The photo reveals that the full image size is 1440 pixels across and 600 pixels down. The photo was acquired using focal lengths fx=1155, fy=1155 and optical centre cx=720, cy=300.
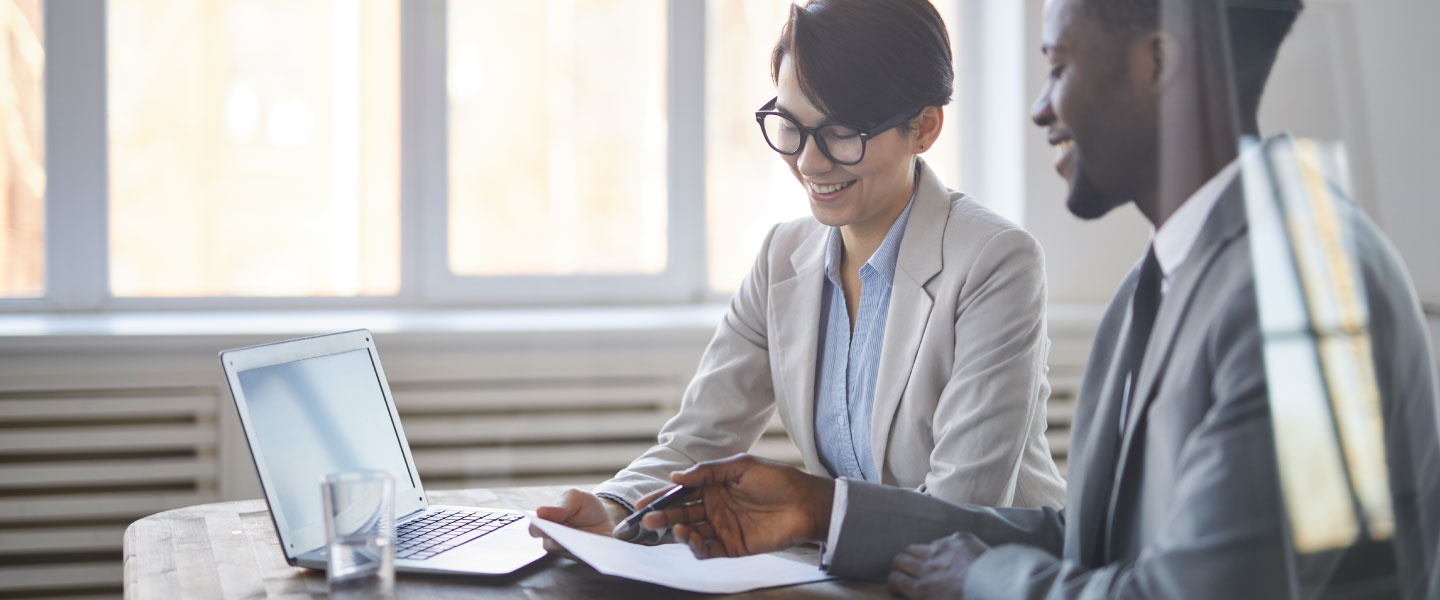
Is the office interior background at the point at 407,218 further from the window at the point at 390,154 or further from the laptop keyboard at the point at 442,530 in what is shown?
the laptop keyboard at the point at 442,530

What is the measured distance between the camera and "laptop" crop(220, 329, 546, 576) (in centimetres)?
108

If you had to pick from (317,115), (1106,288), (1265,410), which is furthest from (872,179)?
(317,115)

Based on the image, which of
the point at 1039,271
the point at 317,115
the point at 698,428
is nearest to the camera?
the point at 1039,271

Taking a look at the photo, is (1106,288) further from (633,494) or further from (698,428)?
(633,494)

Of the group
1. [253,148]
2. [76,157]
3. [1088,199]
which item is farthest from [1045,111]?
[76,157]

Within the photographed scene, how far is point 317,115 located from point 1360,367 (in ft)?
8.87

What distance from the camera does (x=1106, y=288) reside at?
294 cm

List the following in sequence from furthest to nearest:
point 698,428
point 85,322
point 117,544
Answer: point 85,322 < point 117,544 < point 698,428

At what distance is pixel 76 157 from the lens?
272cm

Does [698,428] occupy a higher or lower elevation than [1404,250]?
lower

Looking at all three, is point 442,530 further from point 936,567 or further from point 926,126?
point 926,126

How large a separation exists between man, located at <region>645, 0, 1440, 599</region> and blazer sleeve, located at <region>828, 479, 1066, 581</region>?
0.13 feet

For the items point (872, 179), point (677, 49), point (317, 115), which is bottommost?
point (872, 179)

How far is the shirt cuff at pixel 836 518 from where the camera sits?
3.49 feet
